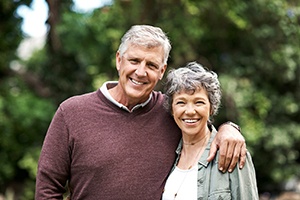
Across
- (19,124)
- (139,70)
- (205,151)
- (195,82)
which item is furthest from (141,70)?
(19,124)

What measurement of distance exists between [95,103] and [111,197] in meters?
0.49

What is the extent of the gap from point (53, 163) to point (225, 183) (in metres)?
0.85

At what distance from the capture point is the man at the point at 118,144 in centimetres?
253

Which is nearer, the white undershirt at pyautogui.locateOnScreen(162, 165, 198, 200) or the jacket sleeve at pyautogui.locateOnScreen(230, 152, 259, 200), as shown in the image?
the jacket sleeve at pyautogui.locateOnScreen(230, 152, 259, 200)

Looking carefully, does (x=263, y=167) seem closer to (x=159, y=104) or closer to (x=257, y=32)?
(x=257, y=32)

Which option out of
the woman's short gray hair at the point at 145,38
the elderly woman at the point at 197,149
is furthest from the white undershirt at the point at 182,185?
the woman's short gray hair at the point at 145,38

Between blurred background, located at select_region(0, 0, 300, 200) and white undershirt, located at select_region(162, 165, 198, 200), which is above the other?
blurred background, located at select_region(0, 0, 300, 200)

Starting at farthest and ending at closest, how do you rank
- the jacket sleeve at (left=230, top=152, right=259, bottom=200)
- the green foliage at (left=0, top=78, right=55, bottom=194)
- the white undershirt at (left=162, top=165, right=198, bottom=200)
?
the green foliage at (left=0, top=78, right=55, bottom=194), the white undershirt at (left=162, top=165, right=198, bottom=200), the jacket sleeve at (left=230, top=152, right=259, bottom=200)

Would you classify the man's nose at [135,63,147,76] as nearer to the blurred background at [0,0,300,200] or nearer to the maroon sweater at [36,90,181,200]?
the maroon sweater at [36,90,181,200]

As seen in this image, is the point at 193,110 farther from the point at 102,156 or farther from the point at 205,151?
the point at 102,156

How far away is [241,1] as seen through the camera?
7.19 m

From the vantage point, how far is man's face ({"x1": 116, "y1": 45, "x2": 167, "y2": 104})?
2.54 m

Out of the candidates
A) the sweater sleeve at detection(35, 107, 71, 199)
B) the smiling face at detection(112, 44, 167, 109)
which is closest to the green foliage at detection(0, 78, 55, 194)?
the sweater sleeve at detection(35, 107, 71, 199)

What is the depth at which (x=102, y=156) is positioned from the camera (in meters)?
2.53
